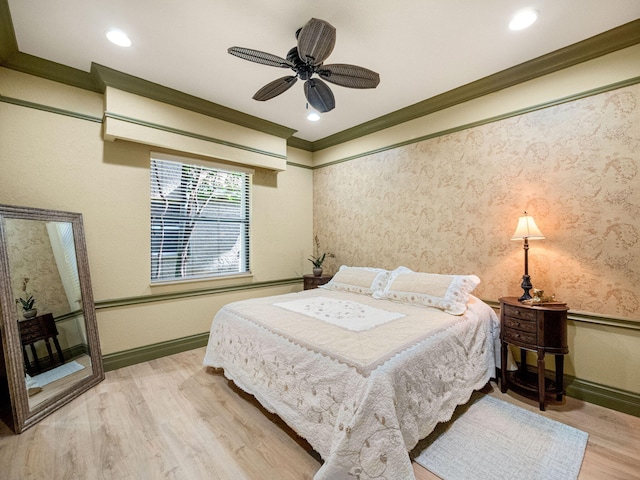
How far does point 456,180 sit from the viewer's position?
9.89 feet

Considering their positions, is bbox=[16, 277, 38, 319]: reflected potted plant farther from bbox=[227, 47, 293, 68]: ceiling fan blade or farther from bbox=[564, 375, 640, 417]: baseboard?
bbox=[564, 375, 640, 417]: baseboard

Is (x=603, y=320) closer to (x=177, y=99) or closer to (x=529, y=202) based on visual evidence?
(x=529, y=202)

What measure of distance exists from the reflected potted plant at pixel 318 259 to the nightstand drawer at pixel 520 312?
2.32 metres

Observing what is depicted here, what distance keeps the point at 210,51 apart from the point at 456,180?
261cm

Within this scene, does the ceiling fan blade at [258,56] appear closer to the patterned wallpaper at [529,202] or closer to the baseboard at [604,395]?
the patterned wallpaper at [529,202]

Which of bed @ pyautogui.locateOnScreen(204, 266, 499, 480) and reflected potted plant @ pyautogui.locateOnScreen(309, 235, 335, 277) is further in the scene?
reflected potted plant @ pyautogui.locateOnScreen(309, 235, 335, 277)

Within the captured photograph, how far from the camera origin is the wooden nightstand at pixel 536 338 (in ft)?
6.96

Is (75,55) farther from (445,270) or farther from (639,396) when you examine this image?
(639,396)

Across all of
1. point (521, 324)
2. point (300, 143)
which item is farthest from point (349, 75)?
point (300, 143)

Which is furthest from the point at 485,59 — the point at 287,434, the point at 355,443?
the point at 287,434

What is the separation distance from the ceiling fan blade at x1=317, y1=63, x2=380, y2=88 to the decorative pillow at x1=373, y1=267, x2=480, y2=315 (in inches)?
70.1

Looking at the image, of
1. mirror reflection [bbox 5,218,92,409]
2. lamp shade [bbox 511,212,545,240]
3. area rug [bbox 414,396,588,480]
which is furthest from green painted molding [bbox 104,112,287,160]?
area rug [bbox 414,396,588,480]

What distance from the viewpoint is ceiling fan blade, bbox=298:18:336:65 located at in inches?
65.1

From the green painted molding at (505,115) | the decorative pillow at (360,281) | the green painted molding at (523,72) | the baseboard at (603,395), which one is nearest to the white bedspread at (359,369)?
the decorative pillow at (360,281)
